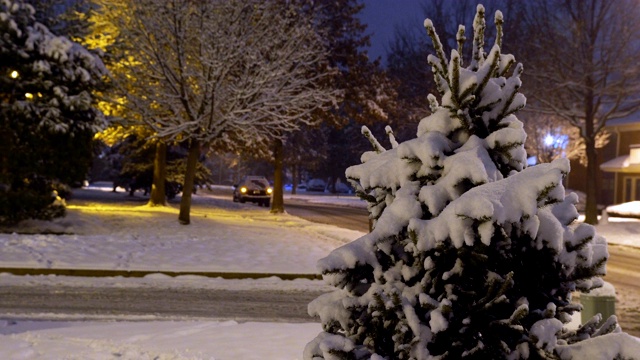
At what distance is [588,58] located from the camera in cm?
2670

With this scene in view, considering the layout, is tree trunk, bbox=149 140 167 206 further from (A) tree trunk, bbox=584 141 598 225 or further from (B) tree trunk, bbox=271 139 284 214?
(A) tree trunk, bbox=584 141 598 225

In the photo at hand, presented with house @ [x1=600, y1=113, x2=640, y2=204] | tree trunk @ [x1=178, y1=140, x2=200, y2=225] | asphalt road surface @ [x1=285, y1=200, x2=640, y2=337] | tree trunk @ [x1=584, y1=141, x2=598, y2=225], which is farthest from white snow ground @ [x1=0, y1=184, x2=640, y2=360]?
house @ [x1=600, y1=113, x2=640, y2=204]

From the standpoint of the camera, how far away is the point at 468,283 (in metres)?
2.62

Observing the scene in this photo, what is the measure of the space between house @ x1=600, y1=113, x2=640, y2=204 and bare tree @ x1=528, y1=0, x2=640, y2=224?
43.9 ft

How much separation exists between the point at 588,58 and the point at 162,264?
21.6 metres

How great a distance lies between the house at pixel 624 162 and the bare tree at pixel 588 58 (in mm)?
13372

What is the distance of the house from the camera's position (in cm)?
4134

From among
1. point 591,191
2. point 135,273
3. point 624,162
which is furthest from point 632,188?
point 135,273

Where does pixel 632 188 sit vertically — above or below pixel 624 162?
below

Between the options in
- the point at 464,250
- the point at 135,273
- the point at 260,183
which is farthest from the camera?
the point at 260,183

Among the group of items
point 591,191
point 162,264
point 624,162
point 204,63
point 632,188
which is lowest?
point 162,264

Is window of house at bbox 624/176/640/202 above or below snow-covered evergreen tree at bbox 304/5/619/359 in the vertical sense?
above

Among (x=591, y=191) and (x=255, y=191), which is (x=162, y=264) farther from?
(x=255, y=191)

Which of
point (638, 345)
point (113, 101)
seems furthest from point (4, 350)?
point (113, 101)
